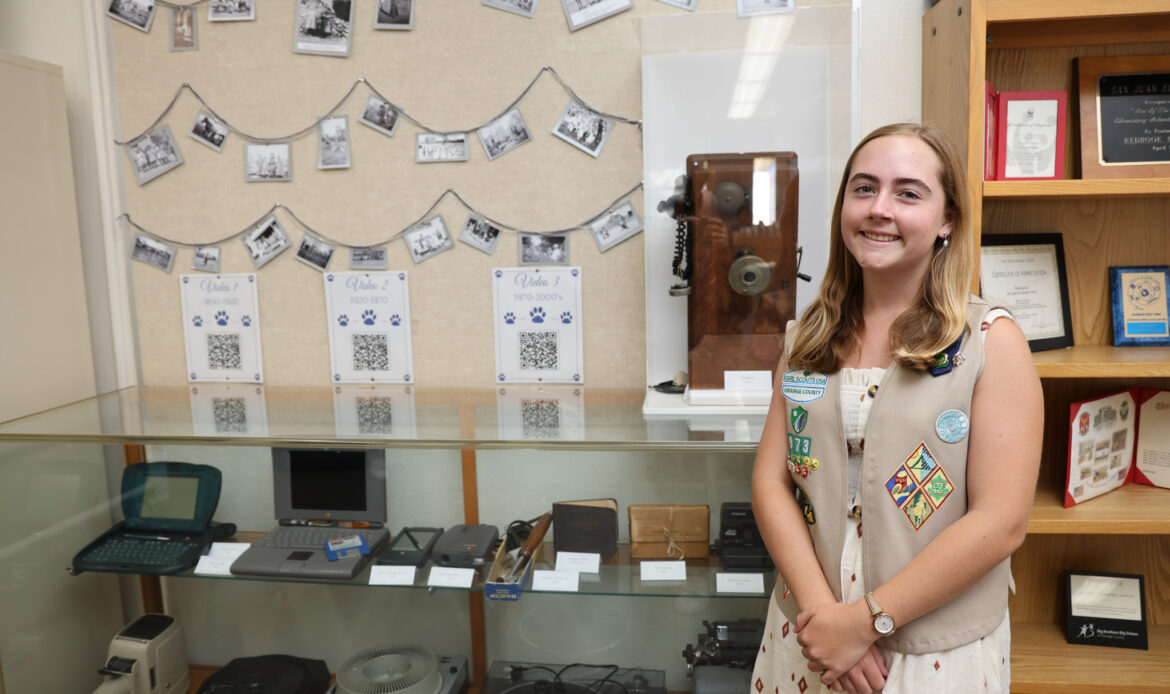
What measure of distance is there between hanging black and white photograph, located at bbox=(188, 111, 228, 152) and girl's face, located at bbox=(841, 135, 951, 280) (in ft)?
5.60

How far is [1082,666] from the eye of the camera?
1.62 metres

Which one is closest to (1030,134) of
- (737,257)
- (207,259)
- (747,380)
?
(737,257)

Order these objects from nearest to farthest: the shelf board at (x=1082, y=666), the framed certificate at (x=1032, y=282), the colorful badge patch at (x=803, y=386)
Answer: the colorful badge patch at (x=803, y=386) < the shelf board at (x=1082, y=666) < the framed certificate at (x=1032, y=282)

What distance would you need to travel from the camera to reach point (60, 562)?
6.35ft

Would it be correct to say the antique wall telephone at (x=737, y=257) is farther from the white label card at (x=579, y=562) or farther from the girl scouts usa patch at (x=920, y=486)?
the girl scouts usa patch at (x=920, y=486)

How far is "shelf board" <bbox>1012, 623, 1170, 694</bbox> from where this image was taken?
156cm

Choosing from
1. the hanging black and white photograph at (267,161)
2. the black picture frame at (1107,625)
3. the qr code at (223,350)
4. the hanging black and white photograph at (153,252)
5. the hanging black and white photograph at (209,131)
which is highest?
the hanging black and white photograph at (209,131)

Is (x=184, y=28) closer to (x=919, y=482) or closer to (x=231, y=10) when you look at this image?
(x=231, y=10)

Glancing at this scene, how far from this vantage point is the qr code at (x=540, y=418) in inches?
65.0

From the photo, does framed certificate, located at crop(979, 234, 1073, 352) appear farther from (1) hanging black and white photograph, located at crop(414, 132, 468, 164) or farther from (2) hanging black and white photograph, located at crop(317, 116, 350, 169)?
(2) hanging black and white photograph, located at crop(317, 116, 350, 169)

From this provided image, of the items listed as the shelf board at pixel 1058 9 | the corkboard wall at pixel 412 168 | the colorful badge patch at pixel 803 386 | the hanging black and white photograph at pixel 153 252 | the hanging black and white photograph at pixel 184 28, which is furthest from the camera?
the hanging black and white photograph at pixel 153 252

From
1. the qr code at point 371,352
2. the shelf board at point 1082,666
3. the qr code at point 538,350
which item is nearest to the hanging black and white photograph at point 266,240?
the qr code at point 371,352

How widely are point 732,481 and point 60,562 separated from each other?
169 cm

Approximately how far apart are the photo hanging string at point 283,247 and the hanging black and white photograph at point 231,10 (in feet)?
1.62
